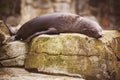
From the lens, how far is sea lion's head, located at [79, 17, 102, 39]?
5215 mm

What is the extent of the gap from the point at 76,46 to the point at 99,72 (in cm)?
53

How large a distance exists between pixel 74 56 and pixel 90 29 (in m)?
0.57

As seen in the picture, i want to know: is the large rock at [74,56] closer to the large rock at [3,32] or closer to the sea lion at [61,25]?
the sea lion at [61,25]

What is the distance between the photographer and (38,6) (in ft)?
43.2

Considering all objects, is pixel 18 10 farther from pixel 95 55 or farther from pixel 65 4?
pixel 95 55

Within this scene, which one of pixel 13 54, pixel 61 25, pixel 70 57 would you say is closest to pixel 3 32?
pixel 13 54

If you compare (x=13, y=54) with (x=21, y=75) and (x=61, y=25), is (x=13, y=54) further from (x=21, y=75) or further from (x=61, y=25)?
(x=61, y=25)

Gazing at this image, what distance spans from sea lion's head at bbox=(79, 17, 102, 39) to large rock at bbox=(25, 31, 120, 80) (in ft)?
0.35

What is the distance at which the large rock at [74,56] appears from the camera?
495cm

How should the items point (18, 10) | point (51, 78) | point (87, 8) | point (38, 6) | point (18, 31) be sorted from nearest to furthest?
point (51, 78)
point (18, 31)
point (38, 6)
point (18, 10)
point (87, 8)

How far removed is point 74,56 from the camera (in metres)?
5.01

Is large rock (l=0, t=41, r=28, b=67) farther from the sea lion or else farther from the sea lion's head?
the sea lion's head

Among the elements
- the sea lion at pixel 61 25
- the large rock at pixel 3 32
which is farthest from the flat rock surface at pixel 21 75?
the sea lion at pixel 61 25

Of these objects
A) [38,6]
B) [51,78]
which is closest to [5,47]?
[51,78]
